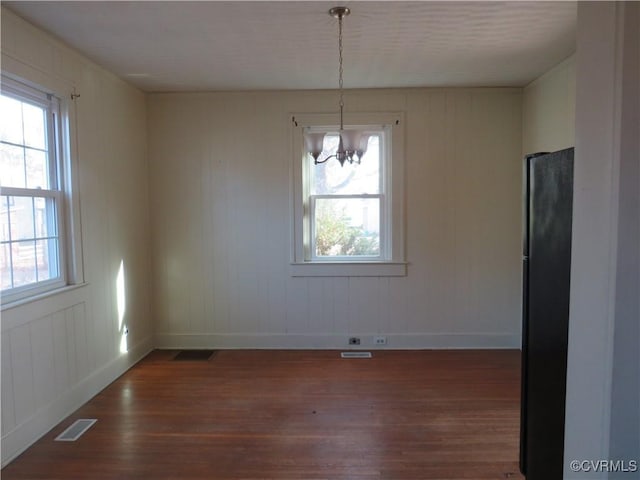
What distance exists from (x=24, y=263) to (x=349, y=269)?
2.65m

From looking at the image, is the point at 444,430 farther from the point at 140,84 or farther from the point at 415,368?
the point at 140,84

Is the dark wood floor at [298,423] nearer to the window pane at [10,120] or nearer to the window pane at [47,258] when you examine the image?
the window pane at [47,258]

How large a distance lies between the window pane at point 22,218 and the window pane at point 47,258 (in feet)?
0.41

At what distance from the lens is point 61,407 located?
282cm

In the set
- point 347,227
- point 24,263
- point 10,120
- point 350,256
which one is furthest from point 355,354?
point 10,120

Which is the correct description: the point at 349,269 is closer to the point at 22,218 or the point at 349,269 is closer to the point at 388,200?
the point at 388,200

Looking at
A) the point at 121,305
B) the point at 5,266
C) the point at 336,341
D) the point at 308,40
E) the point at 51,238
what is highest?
the point at 308,40

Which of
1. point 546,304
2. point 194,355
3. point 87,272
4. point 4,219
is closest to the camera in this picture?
point 546,304

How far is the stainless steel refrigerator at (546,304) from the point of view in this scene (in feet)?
5.16

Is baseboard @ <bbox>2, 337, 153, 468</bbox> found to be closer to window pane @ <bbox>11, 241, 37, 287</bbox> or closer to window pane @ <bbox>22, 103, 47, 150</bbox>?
window pane @ <bbox>11, 241, 37, 287</bbox>

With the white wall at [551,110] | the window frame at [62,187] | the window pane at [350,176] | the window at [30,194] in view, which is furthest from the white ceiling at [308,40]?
the window pane at [350,176]

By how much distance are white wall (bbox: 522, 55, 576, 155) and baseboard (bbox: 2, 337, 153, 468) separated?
3.97 meters

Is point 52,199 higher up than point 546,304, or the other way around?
point 52,199

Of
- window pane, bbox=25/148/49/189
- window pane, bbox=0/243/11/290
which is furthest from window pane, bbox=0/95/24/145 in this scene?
window pane, bbox=0/243/11/290
